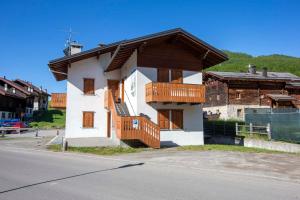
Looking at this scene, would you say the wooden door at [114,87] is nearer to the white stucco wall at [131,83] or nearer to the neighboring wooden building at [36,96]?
the white stucco wall at [131,83]

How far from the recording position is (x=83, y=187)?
25.0 feet

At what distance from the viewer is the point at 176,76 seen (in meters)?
21.7

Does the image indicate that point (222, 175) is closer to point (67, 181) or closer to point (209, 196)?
point (209, 196)

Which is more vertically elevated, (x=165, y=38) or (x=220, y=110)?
(x=165, y=38)

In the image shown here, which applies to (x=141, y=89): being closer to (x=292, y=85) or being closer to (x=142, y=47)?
(x=142, y=47)

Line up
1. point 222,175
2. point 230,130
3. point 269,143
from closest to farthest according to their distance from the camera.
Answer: point 222,175, point 269,143, point 230,130

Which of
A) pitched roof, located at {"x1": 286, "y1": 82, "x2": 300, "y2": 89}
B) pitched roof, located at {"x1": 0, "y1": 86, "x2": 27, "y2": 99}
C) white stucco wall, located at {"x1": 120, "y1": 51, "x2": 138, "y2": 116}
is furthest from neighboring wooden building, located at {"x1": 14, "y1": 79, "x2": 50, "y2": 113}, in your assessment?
pitched roof, located at {"x1": 286, "y1": 82, "x2": 300, "y2": 89}

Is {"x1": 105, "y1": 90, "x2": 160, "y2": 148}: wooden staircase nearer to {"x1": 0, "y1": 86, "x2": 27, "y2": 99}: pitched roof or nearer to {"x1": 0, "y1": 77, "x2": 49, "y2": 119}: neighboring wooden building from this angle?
{"x1": 0, "y1": 86, "x2": 27, "y2": 99}: pitched roof

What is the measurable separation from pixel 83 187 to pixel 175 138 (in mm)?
13921

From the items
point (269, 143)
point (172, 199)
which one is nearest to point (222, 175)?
point (172, 199)

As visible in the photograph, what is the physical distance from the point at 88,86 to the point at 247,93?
22.8 m

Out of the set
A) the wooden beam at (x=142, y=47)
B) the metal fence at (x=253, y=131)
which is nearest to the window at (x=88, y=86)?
the wooden beam at (x=142, y=47)

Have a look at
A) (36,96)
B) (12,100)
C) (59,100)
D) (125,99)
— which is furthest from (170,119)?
(36,96)

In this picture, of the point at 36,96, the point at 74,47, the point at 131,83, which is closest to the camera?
the point at 131,83
